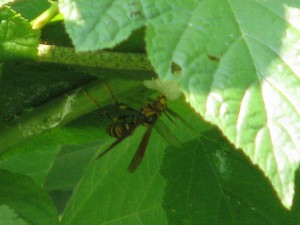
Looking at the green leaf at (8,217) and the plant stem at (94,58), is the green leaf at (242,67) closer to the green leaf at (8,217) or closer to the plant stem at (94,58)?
the plant stem at (94,58)

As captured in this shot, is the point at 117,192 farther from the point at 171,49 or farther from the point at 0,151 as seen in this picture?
the point at 171,49

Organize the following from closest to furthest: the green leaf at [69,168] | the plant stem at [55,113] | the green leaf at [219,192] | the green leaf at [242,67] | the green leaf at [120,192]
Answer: the green leaf at [242,67], the plant stem at [55,113], the green leaf at [219,192], the green leaf at [120,192], the green leaf at [69,168]

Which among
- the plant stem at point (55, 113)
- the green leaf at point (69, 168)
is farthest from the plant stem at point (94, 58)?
the green leaf at point (69, 168)

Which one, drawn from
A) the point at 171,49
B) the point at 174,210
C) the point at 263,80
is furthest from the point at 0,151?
the point at 263,80

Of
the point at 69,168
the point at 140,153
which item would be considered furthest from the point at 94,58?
the point at 69,168

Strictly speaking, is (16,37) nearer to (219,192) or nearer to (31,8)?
(31,8)

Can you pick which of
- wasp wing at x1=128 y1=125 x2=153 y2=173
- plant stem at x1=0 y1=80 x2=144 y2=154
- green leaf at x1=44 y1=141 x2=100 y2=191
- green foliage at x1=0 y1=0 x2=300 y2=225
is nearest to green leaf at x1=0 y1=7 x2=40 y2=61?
green foliage at x1=0 y1=0 x2=300 y2=225

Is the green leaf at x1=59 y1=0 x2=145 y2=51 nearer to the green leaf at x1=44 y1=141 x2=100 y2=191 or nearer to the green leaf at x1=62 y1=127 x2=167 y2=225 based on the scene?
the green leaf at x1=62 y1=127 x2=167 y2=225
